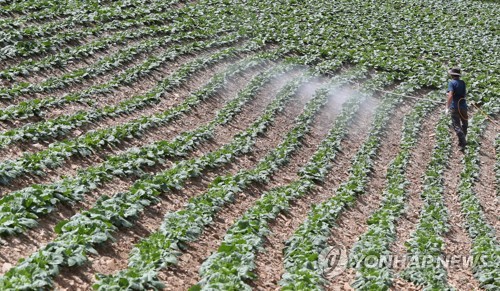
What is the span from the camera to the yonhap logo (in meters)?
9.70

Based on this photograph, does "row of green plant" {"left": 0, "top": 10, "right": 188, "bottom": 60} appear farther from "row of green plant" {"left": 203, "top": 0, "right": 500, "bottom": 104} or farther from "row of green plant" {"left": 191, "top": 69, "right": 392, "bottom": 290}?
"row of green plant" {"left": 191, "top": 69, "right": 392, "bottom": 290}

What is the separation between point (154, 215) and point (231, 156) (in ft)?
14.3

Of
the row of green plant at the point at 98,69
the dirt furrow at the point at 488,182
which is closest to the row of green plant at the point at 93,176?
the row of green plant at the point at 98,69

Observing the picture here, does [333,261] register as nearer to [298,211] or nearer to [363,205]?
[298,211]

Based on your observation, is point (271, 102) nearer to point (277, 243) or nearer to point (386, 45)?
point (277, 243)

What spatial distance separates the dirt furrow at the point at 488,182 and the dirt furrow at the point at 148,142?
659 centimetres

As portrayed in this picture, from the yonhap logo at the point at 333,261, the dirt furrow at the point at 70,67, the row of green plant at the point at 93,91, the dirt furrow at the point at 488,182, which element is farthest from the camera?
the dirt furrow at the point at 70,67

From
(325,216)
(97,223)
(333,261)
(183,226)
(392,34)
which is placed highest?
(97,223)

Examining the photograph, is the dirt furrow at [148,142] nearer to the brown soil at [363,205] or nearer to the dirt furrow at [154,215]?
the dirt furrow at [154,215]

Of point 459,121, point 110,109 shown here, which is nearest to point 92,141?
point 110,109

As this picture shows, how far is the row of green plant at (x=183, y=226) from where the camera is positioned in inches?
313

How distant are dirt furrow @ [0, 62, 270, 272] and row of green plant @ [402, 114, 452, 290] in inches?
207

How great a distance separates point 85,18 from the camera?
2409 cm

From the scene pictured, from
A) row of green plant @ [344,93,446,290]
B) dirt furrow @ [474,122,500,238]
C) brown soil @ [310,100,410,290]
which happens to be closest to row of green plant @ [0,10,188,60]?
brown soil @ [310,100,410,290]
